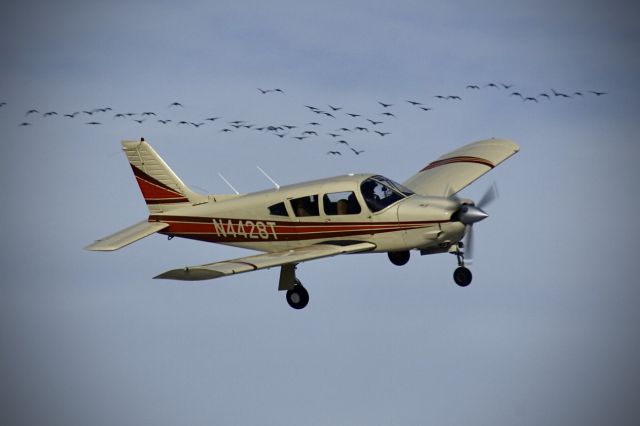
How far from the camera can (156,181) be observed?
1492 inches

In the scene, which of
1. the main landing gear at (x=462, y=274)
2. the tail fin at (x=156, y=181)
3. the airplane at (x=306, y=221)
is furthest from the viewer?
the tail fin at (x=156, y=181)

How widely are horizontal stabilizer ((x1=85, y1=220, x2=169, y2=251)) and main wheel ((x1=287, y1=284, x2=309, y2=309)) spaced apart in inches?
200

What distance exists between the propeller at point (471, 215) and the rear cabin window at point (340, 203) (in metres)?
3.06

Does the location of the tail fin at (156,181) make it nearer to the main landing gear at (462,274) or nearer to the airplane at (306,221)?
the airplane at (306,221)

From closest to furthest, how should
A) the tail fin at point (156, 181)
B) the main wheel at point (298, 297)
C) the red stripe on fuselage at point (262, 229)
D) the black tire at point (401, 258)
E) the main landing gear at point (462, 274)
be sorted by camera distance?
1. the red stripe on fuselage at point (262, 229)
2. the main landing gear at point (462, 274)
3. the main wheel at point (298, 297)
4. the black tire at point (401, 258)
5. the tail fin at point (156, 181)

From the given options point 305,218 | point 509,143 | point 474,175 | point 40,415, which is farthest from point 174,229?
point 40,415

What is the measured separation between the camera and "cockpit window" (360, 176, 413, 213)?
33.8 meters

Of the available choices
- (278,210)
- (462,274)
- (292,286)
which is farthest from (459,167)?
(292,286)

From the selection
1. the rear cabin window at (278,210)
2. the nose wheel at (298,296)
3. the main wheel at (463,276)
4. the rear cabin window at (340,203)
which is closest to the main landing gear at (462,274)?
the main wheel at (463,276)

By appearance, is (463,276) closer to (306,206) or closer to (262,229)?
(306,206)

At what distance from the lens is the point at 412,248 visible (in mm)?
33562

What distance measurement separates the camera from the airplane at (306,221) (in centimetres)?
3294

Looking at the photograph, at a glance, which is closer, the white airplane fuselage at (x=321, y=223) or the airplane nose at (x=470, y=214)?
the airplane nose at (x=470, y=214)

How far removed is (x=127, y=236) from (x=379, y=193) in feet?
26.2
